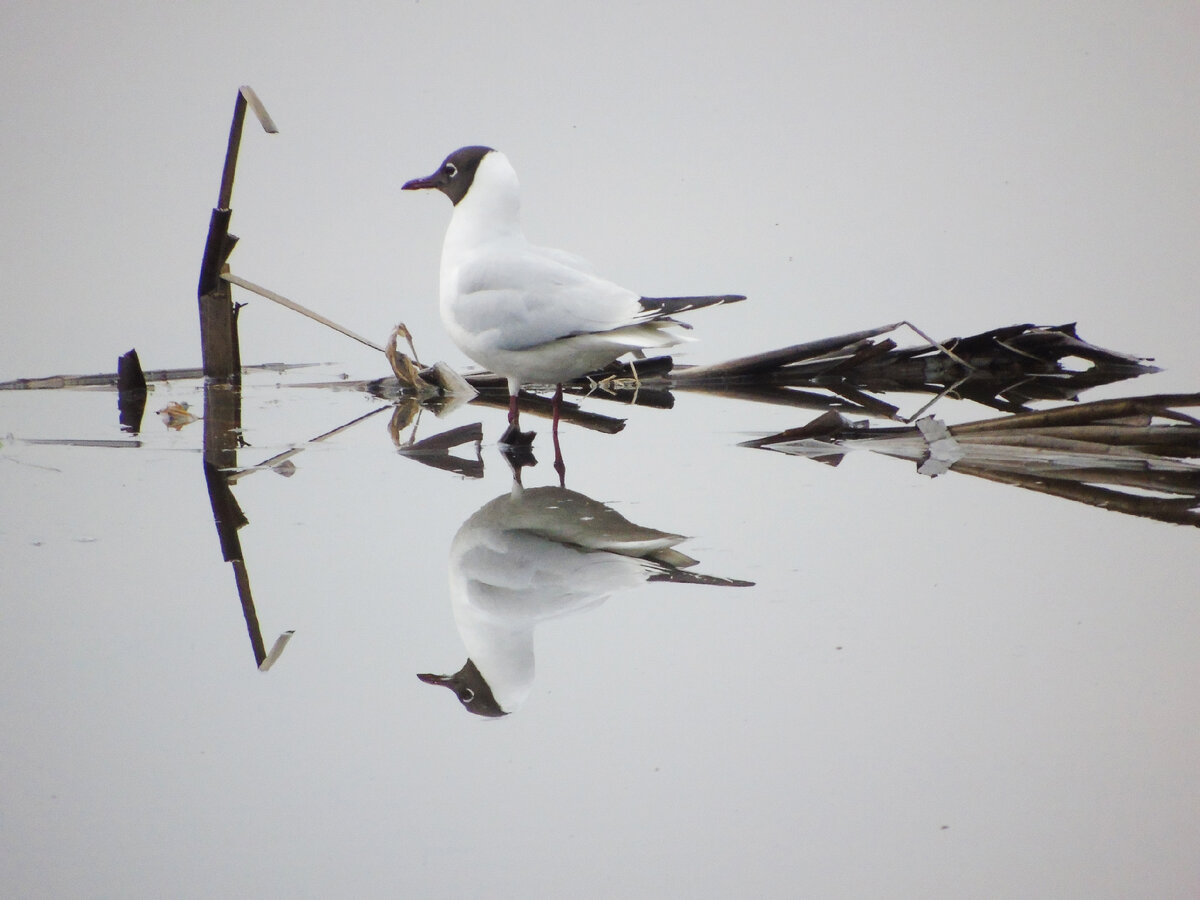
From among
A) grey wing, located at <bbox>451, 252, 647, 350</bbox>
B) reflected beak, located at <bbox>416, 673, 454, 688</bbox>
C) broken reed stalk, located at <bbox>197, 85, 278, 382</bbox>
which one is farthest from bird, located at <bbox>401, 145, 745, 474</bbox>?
reflected beak, located at <bbox>416, 673, 454, 688</bbox>

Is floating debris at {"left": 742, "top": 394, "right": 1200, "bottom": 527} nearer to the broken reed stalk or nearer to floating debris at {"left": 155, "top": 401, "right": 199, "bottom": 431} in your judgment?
floating debris at {"left": 155, "top": 401, "right": 199, "bottom": 431}

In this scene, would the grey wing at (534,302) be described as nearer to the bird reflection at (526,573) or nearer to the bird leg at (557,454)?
the bird leg at (557,454)

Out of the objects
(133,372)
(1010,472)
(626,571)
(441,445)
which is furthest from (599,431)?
(133,372)

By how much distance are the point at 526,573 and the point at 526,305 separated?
1266 mm

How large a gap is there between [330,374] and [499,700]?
365 centimetres

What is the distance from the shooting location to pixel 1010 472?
3.30m

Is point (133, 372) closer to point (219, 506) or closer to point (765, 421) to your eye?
point (219, 506)

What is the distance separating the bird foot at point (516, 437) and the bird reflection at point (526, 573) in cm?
66

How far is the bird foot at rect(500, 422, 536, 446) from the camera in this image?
372 centimetres

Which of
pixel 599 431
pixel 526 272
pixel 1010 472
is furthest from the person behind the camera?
pixel 599 431

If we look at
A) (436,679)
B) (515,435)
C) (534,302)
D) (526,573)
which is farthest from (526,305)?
(436,679)

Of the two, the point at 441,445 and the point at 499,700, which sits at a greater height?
the point at 441,445

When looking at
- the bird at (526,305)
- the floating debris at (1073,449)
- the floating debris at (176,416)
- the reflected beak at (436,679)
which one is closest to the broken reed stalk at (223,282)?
the floating debris at (176,416)

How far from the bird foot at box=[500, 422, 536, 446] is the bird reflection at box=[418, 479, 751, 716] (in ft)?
2.15
